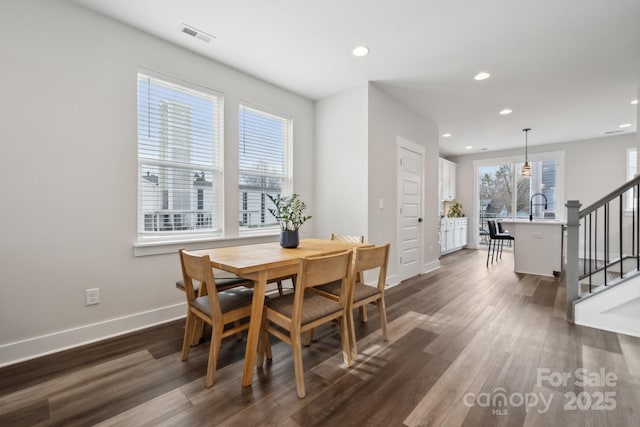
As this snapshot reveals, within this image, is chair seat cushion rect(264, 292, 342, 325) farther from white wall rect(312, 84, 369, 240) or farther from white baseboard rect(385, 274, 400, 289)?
white baseboard rect(385, 274, 400, 289)

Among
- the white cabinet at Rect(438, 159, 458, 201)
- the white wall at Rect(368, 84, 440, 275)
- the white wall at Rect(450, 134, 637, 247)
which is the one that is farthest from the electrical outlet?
the white wall at Rect(450, 134, 637, 247)

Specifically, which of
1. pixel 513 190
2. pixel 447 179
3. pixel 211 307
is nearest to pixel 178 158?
pixel 211 307

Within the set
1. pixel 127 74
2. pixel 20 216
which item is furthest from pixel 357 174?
pixel 20 216

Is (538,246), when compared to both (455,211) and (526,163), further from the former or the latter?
(455,211)

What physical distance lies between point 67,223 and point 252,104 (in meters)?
2.20

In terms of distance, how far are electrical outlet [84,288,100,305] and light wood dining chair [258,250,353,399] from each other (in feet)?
4.98

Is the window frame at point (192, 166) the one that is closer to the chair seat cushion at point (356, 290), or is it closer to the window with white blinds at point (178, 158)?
the window with white blinds at point (178, 158)

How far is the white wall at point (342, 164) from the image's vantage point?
3.59 m

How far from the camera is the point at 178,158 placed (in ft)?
9.19

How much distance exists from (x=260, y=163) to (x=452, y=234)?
5469 millimetres

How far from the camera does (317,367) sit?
191cm

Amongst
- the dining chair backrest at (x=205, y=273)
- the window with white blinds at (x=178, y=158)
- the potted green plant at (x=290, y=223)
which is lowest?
the dining chair backrest at (x=205, y=273)

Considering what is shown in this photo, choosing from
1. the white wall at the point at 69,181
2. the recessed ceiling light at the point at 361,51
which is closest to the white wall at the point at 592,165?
the recessed ceiling light at the point at 361,51

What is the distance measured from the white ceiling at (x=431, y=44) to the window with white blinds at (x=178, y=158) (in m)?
0.51
